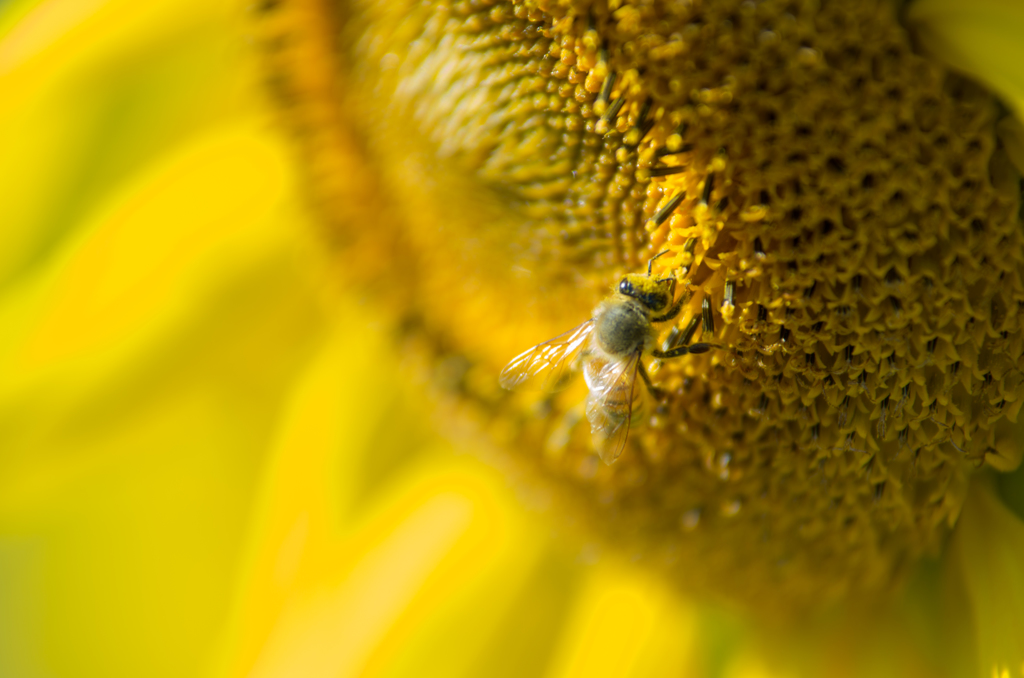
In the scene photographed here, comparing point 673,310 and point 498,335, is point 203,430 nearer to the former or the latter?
point 498,335

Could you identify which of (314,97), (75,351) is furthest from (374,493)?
(314,97)

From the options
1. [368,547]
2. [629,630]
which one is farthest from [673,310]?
[368,547]

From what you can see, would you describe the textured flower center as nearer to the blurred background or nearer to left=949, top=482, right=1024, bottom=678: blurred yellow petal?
left=949, top=482, right=1024, bottom=678: blurred yellow petal

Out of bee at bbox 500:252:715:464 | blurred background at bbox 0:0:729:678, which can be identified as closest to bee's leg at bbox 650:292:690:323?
bee at bbox 500:252:715:464

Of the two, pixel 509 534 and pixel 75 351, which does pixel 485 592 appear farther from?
pixel 75 351

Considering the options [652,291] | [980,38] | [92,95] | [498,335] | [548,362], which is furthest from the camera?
[92,95]

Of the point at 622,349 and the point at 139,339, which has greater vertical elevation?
the point at 622,349
